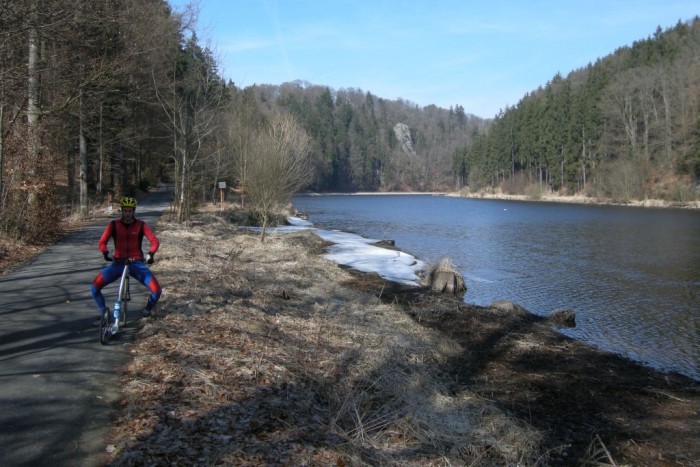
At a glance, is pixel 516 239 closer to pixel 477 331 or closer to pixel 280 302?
pixel 477 331

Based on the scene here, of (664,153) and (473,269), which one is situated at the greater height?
(664,153)

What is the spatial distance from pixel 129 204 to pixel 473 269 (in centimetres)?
1742

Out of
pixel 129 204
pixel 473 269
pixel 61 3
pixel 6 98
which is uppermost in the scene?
pixel 61 3

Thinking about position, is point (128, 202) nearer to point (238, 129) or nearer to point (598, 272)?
point (598, 272)

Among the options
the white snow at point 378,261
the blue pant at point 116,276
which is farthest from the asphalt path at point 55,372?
the white snow at point 378,261

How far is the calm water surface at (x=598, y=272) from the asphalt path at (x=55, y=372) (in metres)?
10.3

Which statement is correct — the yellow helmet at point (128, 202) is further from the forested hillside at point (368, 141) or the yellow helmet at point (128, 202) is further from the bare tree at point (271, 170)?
the forested hillside at point (368, 141)

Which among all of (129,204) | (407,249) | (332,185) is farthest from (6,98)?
(332,185)

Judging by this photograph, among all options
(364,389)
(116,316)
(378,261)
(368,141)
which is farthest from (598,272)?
(368,141)

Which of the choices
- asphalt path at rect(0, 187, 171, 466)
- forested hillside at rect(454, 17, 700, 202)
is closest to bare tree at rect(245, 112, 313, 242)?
asphalt path at rect(0, 187, 171, 466)

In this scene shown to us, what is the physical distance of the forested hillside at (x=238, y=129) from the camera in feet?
50.7

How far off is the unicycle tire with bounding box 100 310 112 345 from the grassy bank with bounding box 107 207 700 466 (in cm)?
36

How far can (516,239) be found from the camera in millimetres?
A: 32969

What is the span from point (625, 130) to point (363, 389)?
3073 inches
